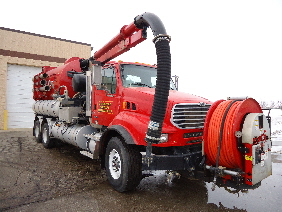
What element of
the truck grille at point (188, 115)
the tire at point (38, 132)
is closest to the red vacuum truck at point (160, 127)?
the truck grille at point (188, 115)

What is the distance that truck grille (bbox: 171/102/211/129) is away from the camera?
13.8 ft

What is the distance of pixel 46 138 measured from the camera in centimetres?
895

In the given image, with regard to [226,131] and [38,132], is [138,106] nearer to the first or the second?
[226,131]

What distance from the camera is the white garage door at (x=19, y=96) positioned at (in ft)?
51.1

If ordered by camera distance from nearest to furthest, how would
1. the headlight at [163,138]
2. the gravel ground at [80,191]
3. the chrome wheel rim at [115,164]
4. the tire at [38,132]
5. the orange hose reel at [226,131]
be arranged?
the orange hose reel at [226,131] → the gravel ground at [80,191] → the headlight at [163,138] → the chrome wheel rim at [115,164] → the tire at [38,132]

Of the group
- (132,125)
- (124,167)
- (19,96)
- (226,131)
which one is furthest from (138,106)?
(19,96)

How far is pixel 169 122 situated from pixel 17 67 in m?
15.0

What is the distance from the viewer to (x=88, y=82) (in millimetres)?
6227

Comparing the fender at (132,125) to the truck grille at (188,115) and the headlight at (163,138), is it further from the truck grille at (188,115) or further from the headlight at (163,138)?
the truck grille at (188,115)

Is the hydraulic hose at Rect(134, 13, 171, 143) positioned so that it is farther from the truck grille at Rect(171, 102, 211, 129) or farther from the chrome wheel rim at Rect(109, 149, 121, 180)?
the chrome wheel rim at Rect(109, 149, 121, 180)

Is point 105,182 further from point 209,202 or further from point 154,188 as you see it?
point 209,202

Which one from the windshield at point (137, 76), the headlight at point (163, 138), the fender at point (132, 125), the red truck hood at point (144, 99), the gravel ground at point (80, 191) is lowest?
the gravel ground at point (80, 191)

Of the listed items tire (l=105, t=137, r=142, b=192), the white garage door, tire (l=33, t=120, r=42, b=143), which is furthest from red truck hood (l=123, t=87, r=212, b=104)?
the white garage door

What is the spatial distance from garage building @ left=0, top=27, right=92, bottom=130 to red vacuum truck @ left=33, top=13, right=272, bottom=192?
1146cm
